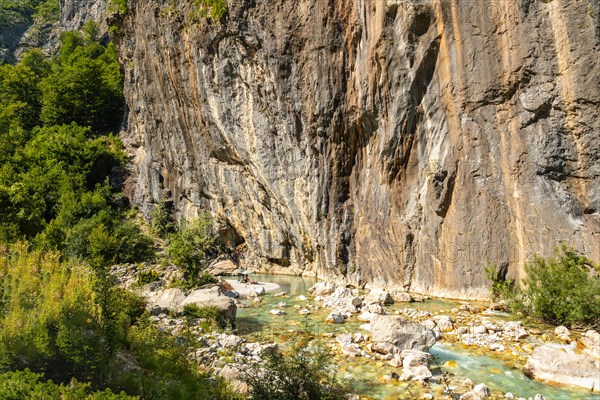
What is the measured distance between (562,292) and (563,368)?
3.53 m

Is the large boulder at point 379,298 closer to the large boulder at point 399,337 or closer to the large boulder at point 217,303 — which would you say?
the large boulder at point 399,337

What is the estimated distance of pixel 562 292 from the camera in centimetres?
1167

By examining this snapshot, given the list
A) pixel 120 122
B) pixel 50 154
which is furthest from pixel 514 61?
pixel 120 122

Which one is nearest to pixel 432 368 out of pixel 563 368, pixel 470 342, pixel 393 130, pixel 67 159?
pixel 470 342

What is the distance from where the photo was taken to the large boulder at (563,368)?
27.8ft

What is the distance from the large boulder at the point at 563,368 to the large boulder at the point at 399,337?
224 centimetres

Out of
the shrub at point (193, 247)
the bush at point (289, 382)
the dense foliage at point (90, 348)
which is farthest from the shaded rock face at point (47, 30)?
the bush at point (289, 382)

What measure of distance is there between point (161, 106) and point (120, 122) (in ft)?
42.3

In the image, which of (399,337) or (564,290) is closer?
(399,337)

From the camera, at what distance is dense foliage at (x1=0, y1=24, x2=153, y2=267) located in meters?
25.7

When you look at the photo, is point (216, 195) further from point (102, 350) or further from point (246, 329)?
point (102, 350)

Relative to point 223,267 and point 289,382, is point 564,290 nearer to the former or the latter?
point 289,382

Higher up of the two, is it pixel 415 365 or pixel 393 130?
pixel 393 130

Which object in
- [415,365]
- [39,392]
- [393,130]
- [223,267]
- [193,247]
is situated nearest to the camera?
[39,392]
